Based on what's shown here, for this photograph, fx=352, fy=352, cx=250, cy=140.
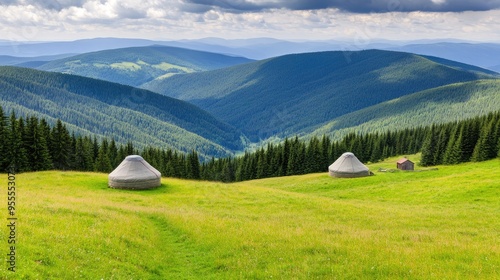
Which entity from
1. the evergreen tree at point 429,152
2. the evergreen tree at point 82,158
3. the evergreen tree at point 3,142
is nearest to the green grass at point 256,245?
the evergreen tree at point 3,142

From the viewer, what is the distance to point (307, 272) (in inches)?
509

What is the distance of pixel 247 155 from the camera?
11056 cm

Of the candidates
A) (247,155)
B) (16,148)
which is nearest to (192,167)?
(247,155)

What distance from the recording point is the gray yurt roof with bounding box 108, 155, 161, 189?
4097 centimetres

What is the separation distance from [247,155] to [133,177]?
70.7m

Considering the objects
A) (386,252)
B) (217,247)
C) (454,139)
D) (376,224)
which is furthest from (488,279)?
(454,139)

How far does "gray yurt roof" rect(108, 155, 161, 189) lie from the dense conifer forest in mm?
21963

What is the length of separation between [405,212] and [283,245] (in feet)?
59.7

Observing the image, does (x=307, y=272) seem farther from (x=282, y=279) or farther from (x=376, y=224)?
(x=376, y=224)

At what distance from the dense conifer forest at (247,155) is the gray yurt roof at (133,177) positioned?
22.0 m

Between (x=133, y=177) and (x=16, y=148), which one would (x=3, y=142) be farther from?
(x=133, y=177)

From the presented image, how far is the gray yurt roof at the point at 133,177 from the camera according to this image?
134 feet

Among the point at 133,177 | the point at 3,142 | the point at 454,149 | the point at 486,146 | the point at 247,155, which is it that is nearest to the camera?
the point at 133,177

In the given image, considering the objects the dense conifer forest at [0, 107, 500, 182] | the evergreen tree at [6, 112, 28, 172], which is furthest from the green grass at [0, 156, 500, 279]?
the dense conifer forest at [0, 107, 500, 182]
